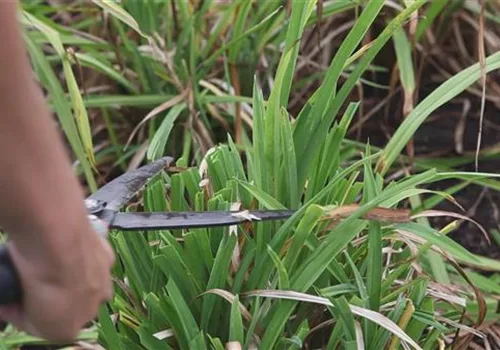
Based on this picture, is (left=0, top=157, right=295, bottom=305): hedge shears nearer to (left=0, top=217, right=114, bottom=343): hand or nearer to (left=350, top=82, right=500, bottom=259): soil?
(left=0, top=217, right=114, bottom=343): hand

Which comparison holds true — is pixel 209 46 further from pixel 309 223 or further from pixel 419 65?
pixel 309 223

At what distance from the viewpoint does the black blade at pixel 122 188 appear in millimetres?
1266

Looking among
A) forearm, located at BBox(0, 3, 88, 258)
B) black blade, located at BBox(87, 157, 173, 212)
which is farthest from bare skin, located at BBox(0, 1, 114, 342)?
black blade, located at BBox(87, 157, 173, 212)

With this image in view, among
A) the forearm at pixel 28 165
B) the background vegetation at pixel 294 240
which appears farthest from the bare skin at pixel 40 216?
the background vegetation at pixel 294 240

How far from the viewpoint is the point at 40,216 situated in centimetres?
77

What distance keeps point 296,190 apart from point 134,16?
784mm

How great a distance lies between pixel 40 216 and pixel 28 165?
0.04 metres

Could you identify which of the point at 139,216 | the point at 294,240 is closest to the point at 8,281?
the point at 139,216

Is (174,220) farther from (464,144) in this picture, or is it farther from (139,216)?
(464,144)

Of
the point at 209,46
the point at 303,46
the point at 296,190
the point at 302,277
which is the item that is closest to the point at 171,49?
the point at 209,46

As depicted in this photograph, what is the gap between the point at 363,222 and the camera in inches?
59.9

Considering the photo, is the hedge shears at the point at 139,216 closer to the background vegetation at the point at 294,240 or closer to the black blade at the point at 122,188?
the black blade at the point at 122,188

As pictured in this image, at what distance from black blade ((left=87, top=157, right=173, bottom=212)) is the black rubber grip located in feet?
1.20

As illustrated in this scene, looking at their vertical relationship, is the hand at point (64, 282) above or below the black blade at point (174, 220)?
above
